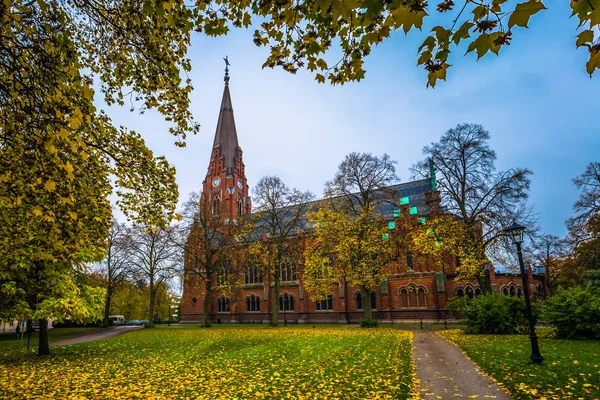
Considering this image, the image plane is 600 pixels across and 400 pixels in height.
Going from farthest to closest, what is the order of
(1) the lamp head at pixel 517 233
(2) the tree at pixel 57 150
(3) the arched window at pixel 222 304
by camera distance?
(3) the arched window at pixel 222 304 → (1) the lamp head at pixel 517 233 → (2) the tree at pixel 57 150

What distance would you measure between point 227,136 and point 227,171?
6.96 metres

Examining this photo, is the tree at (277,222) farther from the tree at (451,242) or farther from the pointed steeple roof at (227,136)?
the pointed steeple roof at (227,136)

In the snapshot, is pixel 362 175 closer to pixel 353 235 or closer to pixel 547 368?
pixel 353 235

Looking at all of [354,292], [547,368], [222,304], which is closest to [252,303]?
[222,304]

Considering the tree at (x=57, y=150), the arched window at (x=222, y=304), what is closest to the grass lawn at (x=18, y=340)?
the tree at (x=57, y=150)

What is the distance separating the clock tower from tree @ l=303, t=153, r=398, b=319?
2930 centimetres

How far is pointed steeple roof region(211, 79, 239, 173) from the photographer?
58.6m

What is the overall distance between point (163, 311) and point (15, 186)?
2675 inches

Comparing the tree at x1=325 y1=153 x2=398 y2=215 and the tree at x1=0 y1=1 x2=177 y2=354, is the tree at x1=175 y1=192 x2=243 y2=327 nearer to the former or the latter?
the tree at x1=325 y1=153 x2=398 y2=215

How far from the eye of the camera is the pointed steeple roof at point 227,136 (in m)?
58.6

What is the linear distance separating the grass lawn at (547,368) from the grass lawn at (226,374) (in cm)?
200

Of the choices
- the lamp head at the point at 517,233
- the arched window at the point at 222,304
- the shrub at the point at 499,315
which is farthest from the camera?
the arched window at the point at 222,304

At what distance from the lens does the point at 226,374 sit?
922 cm

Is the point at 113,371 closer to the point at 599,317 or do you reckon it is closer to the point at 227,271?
the point at 599,317
